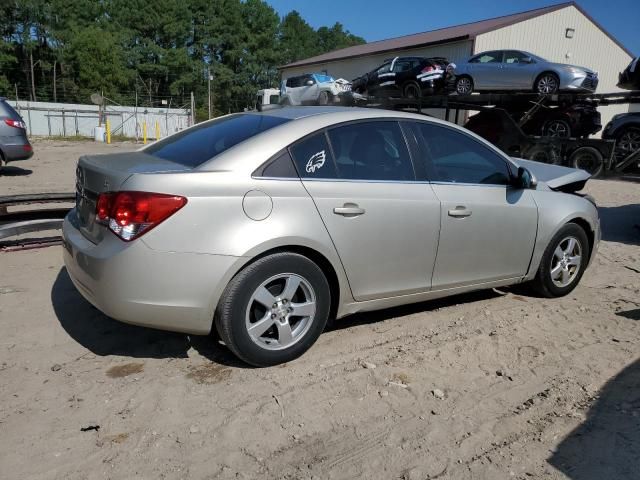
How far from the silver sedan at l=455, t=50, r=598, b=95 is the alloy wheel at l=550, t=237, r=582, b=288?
37.3 feet

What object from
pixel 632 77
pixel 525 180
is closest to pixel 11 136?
pixel 525 180

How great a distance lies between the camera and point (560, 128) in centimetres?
1480

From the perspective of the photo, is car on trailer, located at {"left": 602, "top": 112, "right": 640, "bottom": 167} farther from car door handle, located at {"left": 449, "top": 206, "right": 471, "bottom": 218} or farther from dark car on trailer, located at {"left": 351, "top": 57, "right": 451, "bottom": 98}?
car door handle, located at {"left": 449, "top": 206, "right": 471, "bottom": 218}

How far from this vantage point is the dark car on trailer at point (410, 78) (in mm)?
16203

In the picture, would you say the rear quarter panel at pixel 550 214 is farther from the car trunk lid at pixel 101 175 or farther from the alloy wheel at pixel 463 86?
the alloy wheel at pixel 463 86

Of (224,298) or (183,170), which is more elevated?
(183,170)

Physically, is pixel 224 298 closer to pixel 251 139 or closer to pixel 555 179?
pixel 251 139

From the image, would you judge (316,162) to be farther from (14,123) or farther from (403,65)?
(403,65)

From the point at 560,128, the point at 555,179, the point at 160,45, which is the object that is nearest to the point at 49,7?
the point at 160,45

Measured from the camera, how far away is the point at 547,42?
3184cm

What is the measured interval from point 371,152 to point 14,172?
12.1 metres

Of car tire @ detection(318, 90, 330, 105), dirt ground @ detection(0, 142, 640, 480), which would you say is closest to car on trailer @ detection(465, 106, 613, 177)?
car tire @ detection(318, 90, 330, 105)

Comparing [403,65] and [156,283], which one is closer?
[156,283]

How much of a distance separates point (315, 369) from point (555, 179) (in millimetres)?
2860
